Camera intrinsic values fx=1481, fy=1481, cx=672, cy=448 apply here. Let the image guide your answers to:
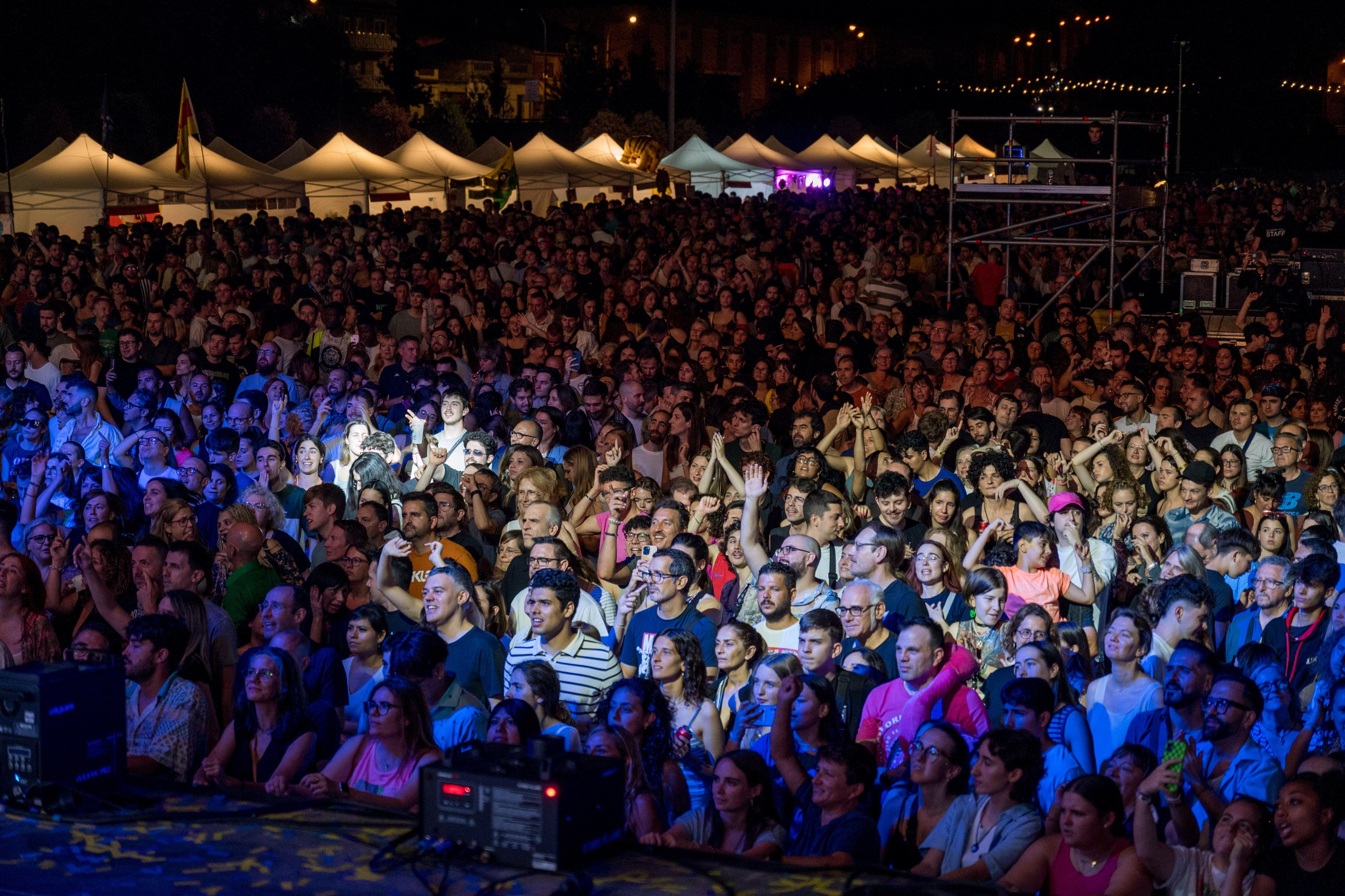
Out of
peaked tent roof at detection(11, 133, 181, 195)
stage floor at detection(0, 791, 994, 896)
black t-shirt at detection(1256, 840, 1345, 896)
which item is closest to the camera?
stage floor at detection(0, 791, 994, 896)

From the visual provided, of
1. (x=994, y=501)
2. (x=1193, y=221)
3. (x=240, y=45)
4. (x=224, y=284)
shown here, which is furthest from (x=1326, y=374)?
(x=240, y=45)

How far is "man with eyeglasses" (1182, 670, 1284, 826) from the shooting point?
4.68 metres

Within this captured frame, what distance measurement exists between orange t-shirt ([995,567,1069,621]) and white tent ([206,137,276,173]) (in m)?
19.0

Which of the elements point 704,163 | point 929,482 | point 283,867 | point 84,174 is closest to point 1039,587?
point 929,482

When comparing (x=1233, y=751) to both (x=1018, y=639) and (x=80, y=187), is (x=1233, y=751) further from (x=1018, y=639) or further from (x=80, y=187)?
(x=80, y=187)

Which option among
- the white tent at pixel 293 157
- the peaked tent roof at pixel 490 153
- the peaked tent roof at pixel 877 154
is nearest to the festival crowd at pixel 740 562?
the white tent at pixel 293 157

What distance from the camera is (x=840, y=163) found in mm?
29562

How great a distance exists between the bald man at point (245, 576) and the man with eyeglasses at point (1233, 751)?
3.80 meters

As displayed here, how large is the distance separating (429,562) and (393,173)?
17901 mm

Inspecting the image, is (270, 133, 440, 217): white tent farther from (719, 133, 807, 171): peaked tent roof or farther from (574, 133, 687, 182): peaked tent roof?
(719, 133, 807, 171): peaked tent roof

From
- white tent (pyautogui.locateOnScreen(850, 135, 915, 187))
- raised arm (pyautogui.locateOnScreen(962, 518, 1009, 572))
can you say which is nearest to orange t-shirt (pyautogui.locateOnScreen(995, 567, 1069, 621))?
raised arm (pyautogui.locateOnScreen(962, 518, 1009, 572))

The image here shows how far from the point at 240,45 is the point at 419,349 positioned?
136ft

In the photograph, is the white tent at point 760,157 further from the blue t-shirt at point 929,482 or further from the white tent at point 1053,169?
the blue t-shirt at point 929,482

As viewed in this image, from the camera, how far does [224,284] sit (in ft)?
43.4
